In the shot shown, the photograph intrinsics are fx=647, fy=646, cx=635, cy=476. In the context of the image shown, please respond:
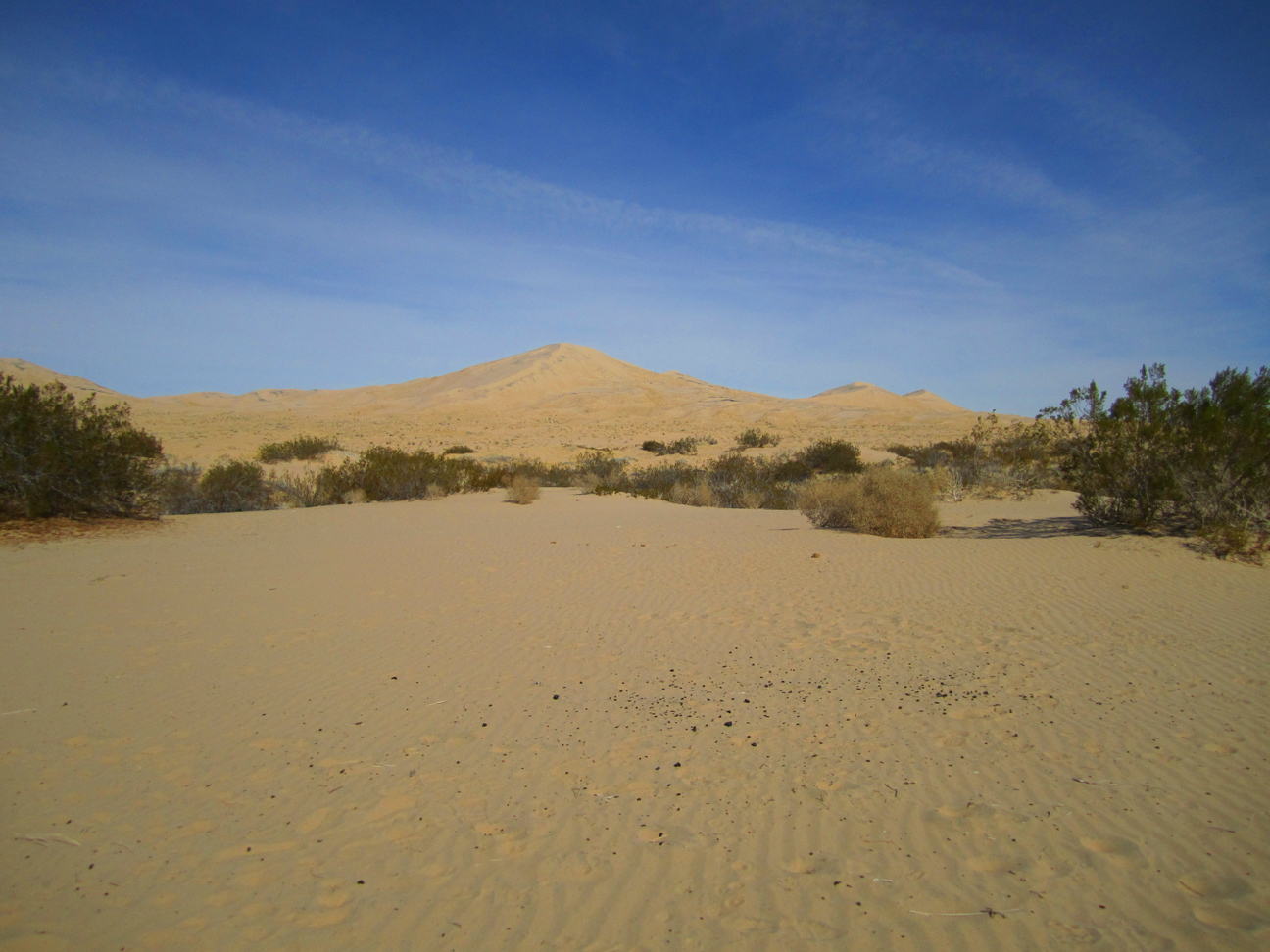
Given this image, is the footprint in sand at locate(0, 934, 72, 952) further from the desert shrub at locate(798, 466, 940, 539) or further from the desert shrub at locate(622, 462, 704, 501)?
the desert shrub at locate(622, 462, 704, 501)

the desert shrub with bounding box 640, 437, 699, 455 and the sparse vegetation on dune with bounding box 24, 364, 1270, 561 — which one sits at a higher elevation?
the desert shrub with bounding box 640, 437, 699, 455

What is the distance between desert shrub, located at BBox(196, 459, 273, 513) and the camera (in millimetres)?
15102

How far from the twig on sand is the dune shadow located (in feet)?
38.5

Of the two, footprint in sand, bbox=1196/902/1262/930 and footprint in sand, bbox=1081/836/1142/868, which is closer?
footprint in sand, bbox=1196/902/1262/930

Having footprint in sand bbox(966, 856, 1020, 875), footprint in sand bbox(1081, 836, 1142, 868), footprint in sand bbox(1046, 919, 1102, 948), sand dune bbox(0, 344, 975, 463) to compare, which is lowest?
footprint in sand bbox(1046, 919, 1102, 948)

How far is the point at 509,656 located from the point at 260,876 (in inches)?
114

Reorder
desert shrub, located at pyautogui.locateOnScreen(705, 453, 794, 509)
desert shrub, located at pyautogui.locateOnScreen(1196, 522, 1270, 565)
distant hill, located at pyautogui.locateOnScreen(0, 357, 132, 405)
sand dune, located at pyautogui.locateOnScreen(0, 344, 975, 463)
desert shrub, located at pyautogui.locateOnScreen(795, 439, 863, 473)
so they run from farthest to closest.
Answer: distant hill, located at pyautogui.locateOnScreen(0, 357, 132, 405) < sand dune, located at pyautogui.locateOnScreen(0, 344, 975, 463) < desert shrub, located at pyautogui.locateOnScreen(795, 439, 863, 473) < desert shrub, located at pyautogui.locateOnScreen(705, 453, 794, 509) < desert shrub, located at pyautogui.locateOnScreen(1196, 522, 1270, 565)

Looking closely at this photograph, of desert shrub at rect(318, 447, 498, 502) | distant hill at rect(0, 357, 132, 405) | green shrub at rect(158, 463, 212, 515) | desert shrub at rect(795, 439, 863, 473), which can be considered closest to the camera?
green shrub at rect(158, 463, 212, 515)

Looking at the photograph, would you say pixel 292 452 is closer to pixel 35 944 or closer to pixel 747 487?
pixel 747 487

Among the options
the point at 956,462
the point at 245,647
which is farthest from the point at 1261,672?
the point at 956,462

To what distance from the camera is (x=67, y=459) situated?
10648 mm

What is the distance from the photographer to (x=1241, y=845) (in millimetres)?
2889

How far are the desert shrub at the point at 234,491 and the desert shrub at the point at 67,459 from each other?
120 inches

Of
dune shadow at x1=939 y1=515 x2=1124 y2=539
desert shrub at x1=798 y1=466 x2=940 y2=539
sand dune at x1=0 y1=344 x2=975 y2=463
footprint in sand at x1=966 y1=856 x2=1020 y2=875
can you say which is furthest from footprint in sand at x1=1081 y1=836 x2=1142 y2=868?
sand dune at x1=0 y1=344 x2=975 y2=463
